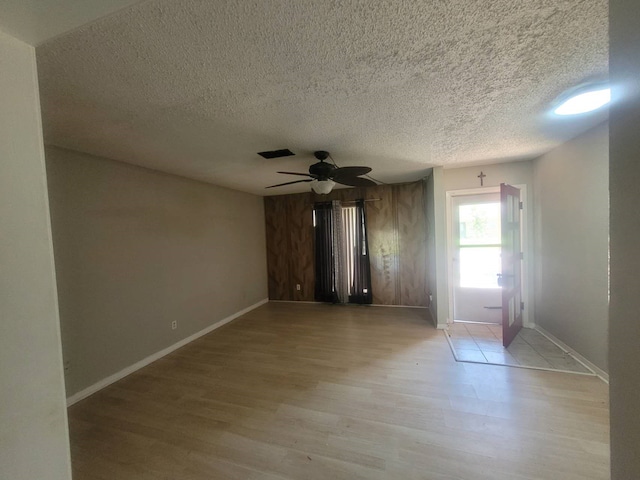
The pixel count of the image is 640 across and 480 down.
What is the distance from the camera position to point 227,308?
14.1 ft

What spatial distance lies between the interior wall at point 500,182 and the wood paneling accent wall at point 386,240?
0.99 meters

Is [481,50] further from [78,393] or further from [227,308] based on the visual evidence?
[227,308]

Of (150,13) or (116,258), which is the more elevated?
(150,13)

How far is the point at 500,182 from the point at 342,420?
12.3 ft

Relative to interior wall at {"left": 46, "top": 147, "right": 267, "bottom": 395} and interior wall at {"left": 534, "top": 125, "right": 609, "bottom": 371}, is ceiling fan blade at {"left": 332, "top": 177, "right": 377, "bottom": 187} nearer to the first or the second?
interior wall at {"left": 534, "top": 125, "right": 609, "bottom": 371}

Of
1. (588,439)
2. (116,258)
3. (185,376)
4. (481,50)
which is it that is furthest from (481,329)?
(116,258)

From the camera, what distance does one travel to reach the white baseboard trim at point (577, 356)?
2.27 m

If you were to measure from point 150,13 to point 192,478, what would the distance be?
243 cm

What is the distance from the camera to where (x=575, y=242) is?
103 inches

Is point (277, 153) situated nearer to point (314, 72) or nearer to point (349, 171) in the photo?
point (349, 171)

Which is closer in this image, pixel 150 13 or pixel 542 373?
pixel 150 13

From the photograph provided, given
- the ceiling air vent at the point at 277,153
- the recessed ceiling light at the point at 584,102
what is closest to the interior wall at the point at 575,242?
the recessed ceiling light at the point at 584,102

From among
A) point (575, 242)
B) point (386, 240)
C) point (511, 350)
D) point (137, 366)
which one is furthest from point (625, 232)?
point (386, 240)

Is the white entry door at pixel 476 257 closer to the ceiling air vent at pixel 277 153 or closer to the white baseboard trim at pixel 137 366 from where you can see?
the ceiling air vent at pixel 277 153
